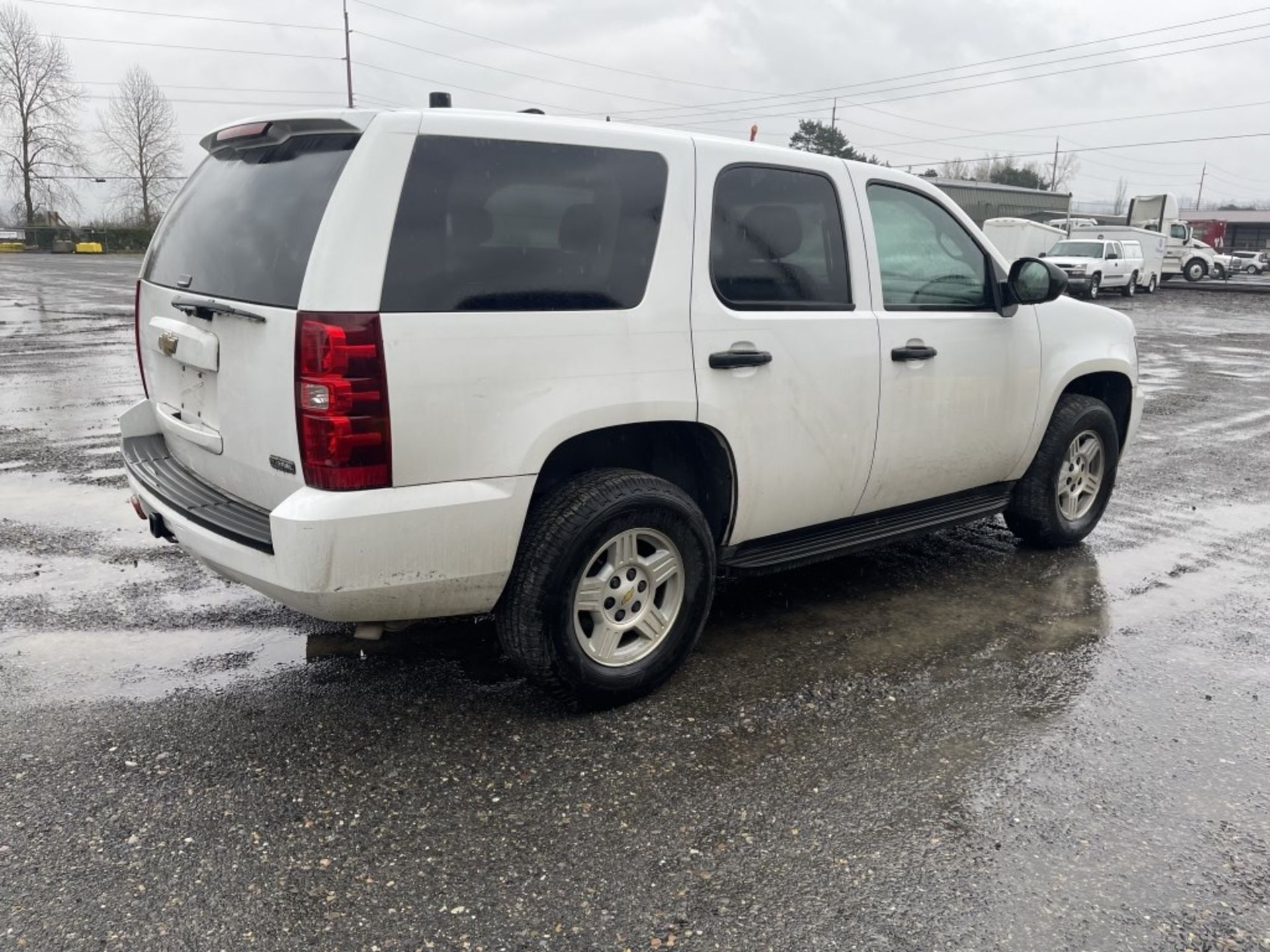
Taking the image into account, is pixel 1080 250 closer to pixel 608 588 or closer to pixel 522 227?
pixel 608 588

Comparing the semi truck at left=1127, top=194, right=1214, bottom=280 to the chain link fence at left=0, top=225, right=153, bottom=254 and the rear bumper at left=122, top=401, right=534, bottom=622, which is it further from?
the chain link fence at left=0, top=225, right=153, bottom=254

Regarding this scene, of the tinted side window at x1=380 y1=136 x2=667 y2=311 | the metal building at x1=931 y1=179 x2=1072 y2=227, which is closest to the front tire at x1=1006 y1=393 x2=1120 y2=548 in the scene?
the tinted side window at x1=380 y1=136 x2=667 y2=311

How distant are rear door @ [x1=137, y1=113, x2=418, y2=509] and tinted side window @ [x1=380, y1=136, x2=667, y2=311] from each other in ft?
0.40

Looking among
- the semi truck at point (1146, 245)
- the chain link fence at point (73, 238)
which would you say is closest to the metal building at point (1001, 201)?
the semi truck at point (1146, 245)

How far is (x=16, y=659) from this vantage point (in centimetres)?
387

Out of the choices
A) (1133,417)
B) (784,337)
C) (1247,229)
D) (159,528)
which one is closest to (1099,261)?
(1133,417)

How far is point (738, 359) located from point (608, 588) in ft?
3.12

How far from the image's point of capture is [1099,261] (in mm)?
30594

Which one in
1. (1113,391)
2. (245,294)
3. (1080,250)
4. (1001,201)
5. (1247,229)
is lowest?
(1113,391)

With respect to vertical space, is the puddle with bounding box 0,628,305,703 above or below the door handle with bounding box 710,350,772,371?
below

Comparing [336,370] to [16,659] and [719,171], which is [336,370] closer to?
[719,171]

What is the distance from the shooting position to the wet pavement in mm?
2514

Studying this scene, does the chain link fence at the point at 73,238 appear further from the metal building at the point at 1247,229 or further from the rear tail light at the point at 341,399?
the metal building at the point at 1247,229

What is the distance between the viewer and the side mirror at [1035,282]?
459cm
